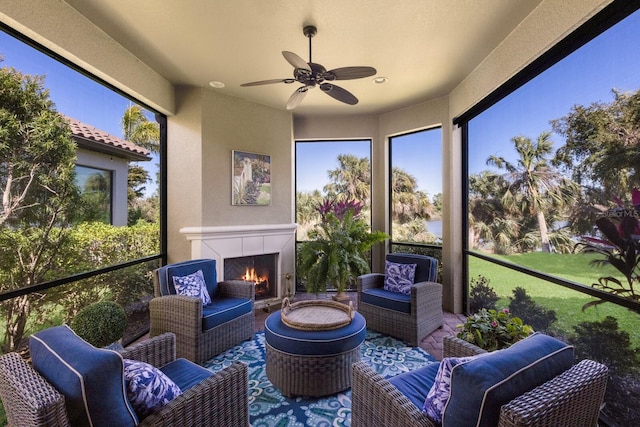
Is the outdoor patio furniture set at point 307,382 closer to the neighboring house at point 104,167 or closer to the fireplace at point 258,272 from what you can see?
the neighboring house at point 104,167

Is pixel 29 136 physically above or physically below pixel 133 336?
above

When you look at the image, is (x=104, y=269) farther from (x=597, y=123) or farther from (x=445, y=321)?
(x=597, y=123)

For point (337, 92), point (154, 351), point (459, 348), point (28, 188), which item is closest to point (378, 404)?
point (459, 348)

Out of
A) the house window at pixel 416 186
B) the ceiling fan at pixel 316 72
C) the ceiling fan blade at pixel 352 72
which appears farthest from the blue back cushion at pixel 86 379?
the house window at pixel 416 186

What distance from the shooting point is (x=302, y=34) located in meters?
2.63

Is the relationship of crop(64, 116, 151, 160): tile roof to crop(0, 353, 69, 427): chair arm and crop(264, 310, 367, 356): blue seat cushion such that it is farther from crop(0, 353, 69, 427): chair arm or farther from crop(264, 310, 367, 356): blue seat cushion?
crop(264, 310, 367, 356): blue seat cushion

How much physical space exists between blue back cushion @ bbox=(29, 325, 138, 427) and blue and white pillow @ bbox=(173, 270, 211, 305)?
1.68 m

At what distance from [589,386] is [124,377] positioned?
1.87m

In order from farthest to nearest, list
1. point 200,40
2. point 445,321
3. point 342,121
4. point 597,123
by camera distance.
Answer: point 342,121
point 445,321
point 200,40
point 597,123

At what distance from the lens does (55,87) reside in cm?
239

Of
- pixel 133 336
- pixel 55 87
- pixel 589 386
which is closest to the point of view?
pixel 589 386

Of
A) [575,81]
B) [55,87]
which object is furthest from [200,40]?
[575,81]

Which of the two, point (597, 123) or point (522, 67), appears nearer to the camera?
point (597, 123)

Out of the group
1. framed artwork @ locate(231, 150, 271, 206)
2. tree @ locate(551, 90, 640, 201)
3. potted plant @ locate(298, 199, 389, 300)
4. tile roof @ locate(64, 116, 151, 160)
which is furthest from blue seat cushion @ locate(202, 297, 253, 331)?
tree @ locate(551, 90, 640, 201)
